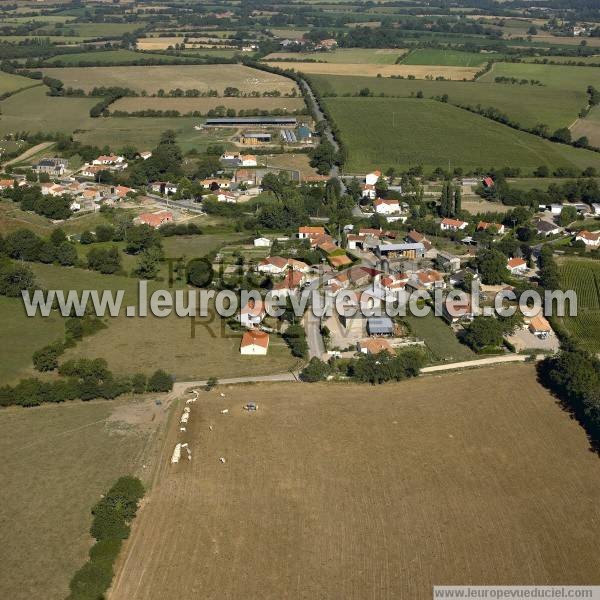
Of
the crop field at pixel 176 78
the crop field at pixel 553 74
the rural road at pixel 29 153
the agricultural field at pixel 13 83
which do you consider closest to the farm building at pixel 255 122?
the crop field at pixel 176 78

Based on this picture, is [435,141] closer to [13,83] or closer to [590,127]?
[590,127]

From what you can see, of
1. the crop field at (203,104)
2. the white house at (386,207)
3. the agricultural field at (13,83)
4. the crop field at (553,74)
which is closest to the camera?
the white house at (386,207)

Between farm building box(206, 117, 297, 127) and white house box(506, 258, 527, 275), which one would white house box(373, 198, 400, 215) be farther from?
farm building box(206, 117, 297, 127)

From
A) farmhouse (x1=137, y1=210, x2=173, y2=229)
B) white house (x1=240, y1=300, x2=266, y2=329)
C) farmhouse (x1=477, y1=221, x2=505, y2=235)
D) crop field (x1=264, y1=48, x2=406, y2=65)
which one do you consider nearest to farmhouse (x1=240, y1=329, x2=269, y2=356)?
white house (x1=240, y1=300, x2=266, y2=329)

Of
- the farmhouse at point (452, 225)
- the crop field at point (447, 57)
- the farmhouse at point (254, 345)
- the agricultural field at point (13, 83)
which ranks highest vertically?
the farmhouse at point (254, 345)

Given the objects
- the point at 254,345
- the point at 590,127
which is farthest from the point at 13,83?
the point at 254,345

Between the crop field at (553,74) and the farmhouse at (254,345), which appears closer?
the farmhouse at (254,345)

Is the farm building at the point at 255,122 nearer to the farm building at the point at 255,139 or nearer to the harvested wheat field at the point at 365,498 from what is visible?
the farm building at the point at 255,139
